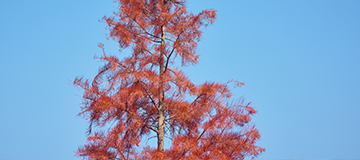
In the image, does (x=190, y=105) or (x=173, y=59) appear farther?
(x=173, y=59)

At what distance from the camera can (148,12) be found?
9891mm

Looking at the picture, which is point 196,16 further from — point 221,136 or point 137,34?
point 221,136

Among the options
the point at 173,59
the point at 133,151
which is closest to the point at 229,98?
the point at 173,59

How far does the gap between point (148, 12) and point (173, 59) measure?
4.05ft

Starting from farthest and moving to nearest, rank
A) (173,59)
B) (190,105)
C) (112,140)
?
(173,59) < (190,105) < (112,140)

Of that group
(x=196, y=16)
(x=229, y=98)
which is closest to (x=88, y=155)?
(x=229, y=98)

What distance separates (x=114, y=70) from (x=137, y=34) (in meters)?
1.21

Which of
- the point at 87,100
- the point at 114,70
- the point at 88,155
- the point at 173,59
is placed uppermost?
the point at 173,59

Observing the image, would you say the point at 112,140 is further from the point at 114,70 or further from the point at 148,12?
the point at 148,12

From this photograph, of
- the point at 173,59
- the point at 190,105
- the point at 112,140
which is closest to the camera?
the point at 112,140

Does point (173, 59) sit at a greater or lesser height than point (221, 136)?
greater

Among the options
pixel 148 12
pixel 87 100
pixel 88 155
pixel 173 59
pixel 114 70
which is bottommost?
pixel 88 155

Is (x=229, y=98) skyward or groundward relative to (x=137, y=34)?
groundward

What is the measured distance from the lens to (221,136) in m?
8.94
